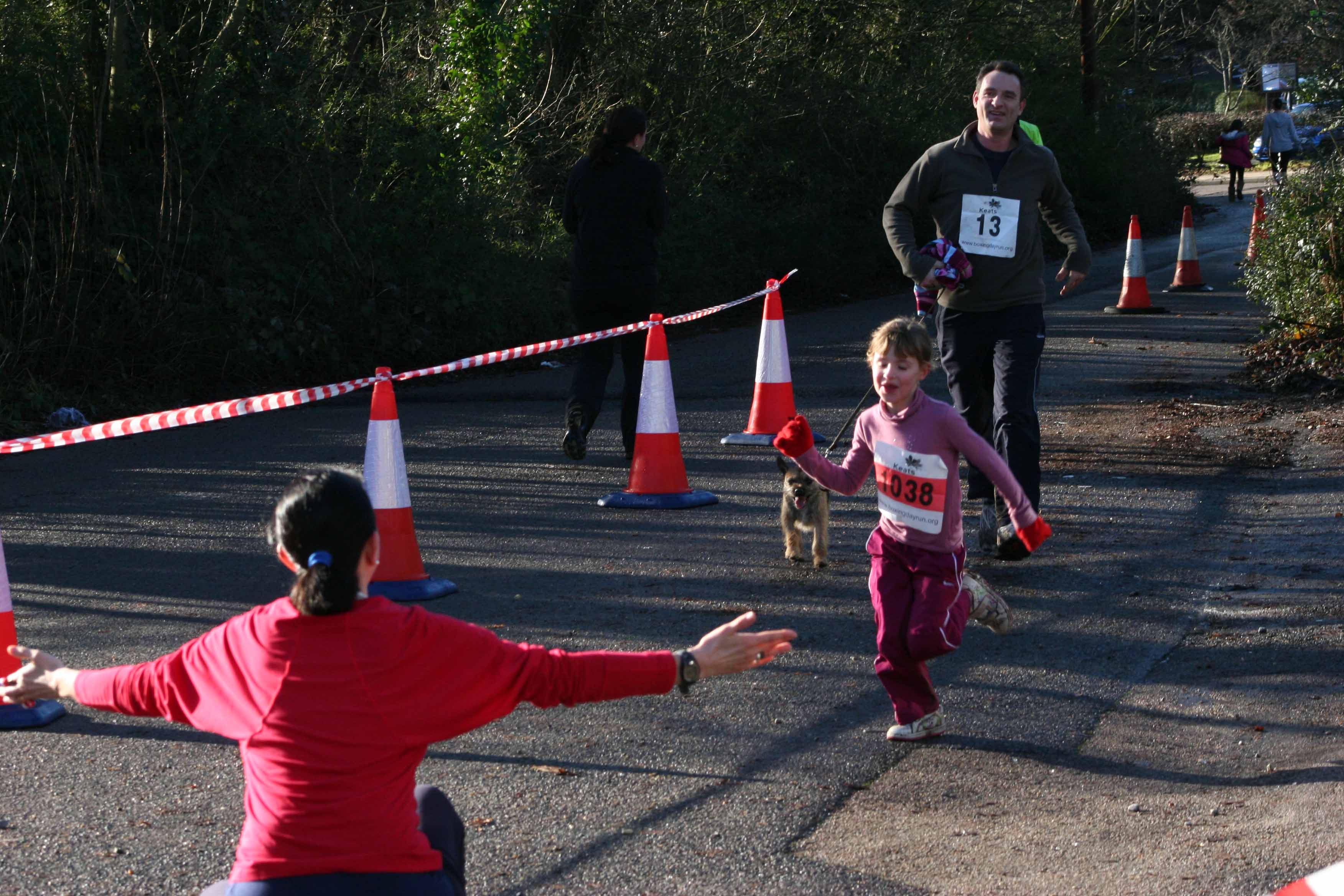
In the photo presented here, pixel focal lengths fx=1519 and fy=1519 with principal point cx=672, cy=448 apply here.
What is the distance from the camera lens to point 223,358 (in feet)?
43.0

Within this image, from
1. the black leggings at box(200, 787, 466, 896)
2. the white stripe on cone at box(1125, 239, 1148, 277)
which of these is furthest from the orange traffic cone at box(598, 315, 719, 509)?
the white stripe on cone at box(1125, 239, 1148, 277)

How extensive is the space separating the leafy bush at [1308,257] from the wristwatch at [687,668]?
34.1 feet

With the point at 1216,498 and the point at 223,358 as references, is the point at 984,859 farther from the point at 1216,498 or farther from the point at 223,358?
the point at 223,358

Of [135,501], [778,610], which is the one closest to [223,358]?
[135,501]

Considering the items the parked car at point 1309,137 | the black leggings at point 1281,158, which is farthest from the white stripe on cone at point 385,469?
the black leggings at point 1281,158

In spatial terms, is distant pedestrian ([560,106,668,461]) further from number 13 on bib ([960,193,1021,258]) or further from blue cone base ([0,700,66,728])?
blue cone base ([0,700,66,728])

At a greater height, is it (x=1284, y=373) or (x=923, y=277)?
(x=923, y=277)

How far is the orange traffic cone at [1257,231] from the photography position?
608 inches

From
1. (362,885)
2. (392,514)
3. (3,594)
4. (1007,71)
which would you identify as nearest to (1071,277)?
(1007,71)

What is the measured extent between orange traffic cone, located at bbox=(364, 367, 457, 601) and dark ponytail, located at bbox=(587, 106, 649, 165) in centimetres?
347

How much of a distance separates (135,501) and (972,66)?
19.5 meters

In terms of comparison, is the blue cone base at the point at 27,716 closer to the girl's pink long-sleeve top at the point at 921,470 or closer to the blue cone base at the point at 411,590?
the blue cone base at the point at 411,590

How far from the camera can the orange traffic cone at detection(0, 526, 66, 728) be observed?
4922mm

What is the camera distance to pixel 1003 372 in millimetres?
7102
